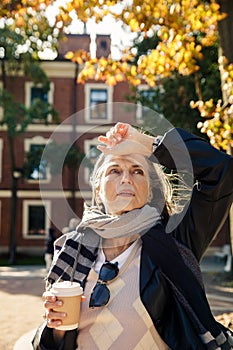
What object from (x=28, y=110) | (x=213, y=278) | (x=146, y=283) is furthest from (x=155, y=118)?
(x=28, y=110)

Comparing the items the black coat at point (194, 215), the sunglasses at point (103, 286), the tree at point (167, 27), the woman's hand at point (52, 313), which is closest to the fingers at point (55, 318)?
the woman's hand at point (52, 313)

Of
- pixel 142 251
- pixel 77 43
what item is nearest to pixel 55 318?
pixel 142 251

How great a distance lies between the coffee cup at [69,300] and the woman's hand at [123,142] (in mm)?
591

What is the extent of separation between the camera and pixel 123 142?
71.5 inches

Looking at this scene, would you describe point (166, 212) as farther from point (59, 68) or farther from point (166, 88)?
point (59, 68)

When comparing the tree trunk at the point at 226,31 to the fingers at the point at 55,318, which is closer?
the fingers at the point at 55,318

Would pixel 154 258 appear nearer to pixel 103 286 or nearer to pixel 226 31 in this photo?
pixel 103 286

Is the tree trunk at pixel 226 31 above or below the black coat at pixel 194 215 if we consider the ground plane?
above

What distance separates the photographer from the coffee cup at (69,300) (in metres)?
1.52

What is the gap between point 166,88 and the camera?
14258 millimetres

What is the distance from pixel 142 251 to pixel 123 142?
46cm

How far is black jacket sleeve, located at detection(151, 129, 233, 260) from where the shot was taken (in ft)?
5.84

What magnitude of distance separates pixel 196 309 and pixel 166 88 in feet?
43.2

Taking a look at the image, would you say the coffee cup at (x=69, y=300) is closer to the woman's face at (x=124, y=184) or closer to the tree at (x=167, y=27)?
the woman's face at (x=124, y=184)
